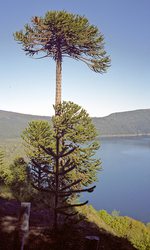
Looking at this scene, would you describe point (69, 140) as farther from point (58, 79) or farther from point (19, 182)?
point (19, 182)

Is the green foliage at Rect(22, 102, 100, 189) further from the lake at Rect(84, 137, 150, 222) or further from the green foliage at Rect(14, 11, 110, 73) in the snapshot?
the lake at Rect(84, 137, 150, 222)

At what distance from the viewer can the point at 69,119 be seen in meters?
15.8

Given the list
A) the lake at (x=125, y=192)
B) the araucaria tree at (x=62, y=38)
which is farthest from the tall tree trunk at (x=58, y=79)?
the lake at (x=125, y=192)

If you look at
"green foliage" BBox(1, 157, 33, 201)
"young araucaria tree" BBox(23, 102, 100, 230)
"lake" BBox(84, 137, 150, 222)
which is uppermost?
"young araucaria tree" BBox(23, 102, 100, 230)

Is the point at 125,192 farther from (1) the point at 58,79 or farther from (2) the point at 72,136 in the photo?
(1) the point at 58,79

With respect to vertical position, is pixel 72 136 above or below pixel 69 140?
above

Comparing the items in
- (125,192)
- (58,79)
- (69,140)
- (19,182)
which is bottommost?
(125,192)

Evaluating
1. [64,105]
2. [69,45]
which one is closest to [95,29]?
[69,45]

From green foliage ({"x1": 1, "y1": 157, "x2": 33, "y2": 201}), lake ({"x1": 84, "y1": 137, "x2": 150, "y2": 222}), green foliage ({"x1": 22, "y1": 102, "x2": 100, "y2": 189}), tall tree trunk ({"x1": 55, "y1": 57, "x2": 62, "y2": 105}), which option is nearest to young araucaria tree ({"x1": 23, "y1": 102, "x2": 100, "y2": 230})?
green foliage ({"x1": 22, "y1": 102, "x2": 100, "y2": 189})

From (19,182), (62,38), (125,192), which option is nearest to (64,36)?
(62,38)

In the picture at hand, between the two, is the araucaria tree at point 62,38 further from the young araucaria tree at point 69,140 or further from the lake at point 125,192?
the lake at point 125,192

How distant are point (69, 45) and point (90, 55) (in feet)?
5.37

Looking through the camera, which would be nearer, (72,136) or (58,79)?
(58,79)

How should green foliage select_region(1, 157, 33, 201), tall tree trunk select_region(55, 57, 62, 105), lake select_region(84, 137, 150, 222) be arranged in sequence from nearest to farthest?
1. green foliage select_region(1, 157, 33, 201)
2. tall tree trunk select_region(55, 57, 62, 105)
3. lake select_region(84, 137, 150, 222)
